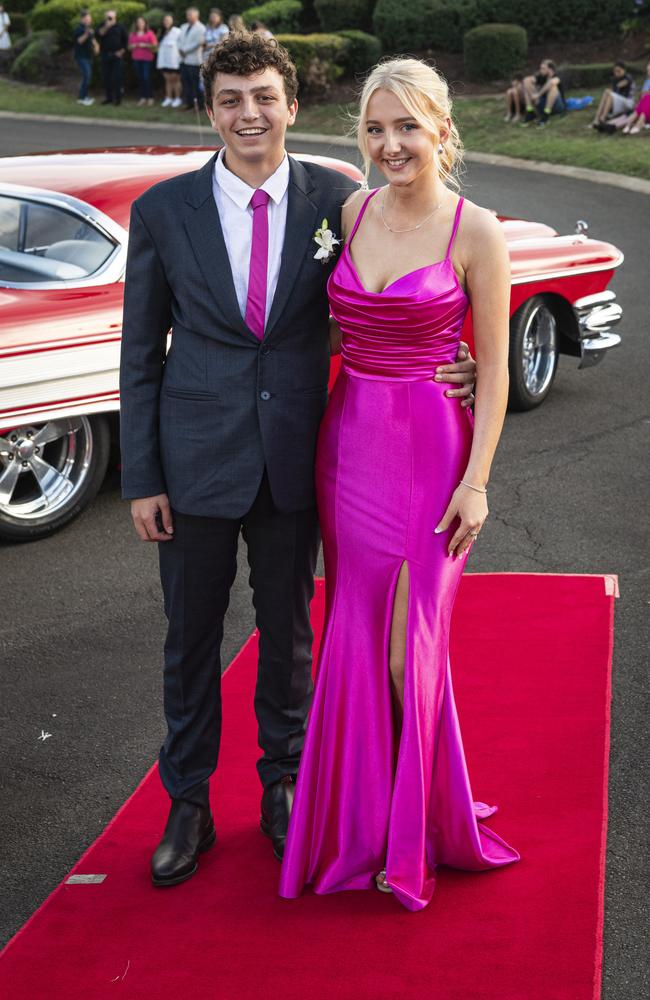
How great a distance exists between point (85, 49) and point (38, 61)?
4.84 m

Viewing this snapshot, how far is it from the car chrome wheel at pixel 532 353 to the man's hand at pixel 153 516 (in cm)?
456

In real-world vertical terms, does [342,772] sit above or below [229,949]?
above

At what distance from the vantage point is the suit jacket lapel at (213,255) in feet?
10.2

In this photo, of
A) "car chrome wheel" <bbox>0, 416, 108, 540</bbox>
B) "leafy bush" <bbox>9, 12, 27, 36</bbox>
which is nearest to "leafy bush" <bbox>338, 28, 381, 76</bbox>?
"leafy bush" <bbox>9, 12, 27, 36</bbox>

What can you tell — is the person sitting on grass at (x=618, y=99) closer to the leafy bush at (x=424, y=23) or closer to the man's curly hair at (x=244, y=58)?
the leafy bush at (x=424, y=23)

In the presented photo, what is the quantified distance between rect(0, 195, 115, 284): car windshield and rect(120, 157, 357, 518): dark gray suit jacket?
2863mm

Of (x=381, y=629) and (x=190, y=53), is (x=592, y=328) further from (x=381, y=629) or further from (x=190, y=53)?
(x=190, y=53)

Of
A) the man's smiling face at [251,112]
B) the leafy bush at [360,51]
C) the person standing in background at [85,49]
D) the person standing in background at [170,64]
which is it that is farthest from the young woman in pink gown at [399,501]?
the person standing in background at [85,49]

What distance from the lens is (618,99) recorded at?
784 inches

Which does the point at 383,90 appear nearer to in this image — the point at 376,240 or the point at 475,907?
the point at 376,240

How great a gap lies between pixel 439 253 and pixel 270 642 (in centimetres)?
122

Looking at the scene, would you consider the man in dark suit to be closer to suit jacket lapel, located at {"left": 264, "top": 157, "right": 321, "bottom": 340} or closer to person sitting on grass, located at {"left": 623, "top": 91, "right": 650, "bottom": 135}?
suit jacket lapel, located at {"left": 264, "top": 157, "right": 321, "bottom": 340}

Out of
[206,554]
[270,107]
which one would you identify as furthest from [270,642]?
[270,107]

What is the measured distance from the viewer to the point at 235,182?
125 inches
